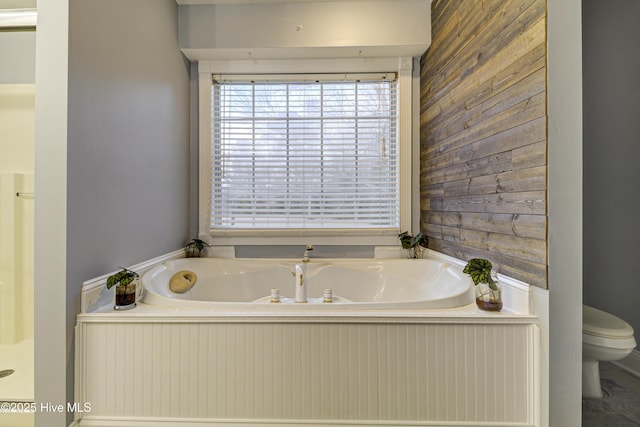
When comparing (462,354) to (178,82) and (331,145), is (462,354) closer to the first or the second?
(331,145)

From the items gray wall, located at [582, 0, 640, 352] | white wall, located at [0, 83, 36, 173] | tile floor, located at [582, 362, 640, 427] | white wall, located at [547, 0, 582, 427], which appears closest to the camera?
white wall, located at [547, 0, 582, 427]

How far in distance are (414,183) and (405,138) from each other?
37 centimetres

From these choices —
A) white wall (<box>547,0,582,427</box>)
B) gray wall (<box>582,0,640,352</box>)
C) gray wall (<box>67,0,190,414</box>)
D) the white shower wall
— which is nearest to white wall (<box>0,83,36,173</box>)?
the white shower wall

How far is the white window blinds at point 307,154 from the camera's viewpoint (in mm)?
2295

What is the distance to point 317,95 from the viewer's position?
2305mm

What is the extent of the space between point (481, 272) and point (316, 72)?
1893mm

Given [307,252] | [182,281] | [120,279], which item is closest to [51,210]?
[120,279]

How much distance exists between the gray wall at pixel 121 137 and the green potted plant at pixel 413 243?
1.75 m

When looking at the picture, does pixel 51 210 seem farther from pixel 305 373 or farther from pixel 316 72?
pixel 316 72

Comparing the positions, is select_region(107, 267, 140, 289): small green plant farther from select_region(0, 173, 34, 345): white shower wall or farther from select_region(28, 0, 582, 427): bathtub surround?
select_region(0, 173, 34, 345): white shower wall

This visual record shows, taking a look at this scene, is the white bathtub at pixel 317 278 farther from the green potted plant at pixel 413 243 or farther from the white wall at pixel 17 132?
the white wall at pixel 17 132

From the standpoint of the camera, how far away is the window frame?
2.27 metres

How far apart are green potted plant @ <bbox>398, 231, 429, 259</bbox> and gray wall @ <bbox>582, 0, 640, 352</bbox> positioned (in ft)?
3.59

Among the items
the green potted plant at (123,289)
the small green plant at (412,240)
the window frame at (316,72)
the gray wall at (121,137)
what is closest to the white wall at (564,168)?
the small green plant at (412,240)
